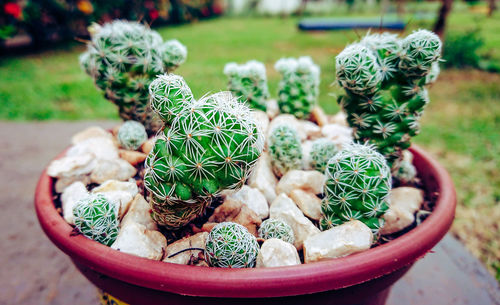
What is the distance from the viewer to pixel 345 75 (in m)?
1.30

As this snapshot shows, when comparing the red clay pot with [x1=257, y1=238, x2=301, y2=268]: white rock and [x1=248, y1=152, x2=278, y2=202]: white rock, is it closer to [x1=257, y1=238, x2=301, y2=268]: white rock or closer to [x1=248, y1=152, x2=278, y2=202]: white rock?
[x1=257, y1=238, x2=301, y2=268]: white rock

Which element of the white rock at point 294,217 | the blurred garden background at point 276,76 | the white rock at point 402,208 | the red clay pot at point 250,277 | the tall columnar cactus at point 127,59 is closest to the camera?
the red clay pot at point 250,277

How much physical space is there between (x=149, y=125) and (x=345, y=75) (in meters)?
1.01

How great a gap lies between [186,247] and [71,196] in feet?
1.87

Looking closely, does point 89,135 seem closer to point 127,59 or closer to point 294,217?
point 127,59

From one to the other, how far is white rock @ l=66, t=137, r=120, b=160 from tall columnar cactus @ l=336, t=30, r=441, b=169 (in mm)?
1080

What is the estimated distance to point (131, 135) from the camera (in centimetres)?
168

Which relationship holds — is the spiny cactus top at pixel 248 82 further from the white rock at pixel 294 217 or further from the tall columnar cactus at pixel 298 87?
the white rock at pixel 294 217

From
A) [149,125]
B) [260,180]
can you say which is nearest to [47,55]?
[149,125]

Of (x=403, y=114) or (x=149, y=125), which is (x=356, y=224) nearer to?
(x=403, y=114)

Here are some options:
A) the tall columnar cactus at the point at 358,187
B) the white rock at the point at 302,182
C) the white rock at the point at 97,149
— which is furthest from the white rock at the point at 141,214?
the tall columnar cactus at the point at 358,187

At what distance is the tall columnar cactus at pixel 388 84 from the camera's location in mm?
1287

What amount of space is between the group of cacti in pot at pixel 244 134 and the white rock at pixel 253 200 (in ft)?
0.14

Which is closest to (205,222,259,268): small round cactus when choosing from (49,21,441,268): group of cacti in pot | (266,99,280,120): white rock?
(49,21,441,268): group of cacti in pot
